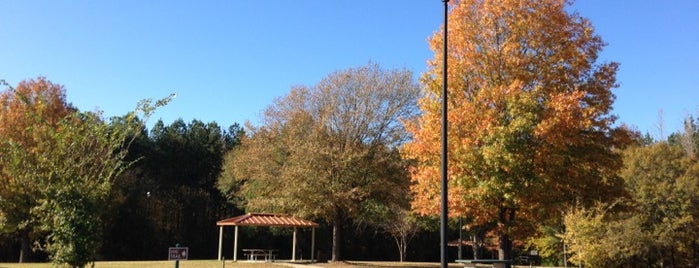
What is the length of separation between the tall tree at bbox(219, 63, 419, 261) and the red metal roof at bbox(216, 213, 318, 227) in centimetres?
57

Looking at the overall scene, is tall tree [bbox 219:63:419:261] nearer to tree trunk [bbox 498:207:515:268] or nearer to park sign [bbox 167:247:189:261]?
tree trunk [bbox 498:207:515:268]

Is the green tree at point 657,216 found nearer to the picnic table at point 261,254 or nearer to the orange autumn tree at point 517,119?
the orange autumn tree at point 517,119

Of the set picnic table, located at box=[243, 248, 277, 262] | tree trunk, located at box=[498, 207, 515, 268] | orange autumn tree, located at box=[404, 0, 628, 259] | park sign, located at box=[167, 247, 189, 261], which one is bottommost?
picnic table, located at box=[243, 248, 277, 262]

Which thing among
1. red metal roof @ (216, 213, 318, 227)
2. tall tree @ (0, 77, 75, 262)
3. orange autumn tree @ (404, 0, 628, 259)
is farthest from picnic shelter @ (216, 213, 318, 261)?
orange autumn tree @ (404, 0, 628, 259)

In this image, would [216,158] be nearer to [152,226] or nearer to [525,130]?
[152,226]

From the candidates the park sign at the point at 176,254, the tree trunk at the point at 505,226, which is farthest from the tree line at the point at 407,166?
the park sign at the point at 176,254

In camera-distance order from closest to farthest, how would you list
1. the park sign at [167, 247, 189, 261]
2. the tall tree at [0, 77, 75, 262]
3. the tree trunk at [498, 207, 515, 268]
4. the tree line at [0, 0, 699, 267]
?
the park sign at [167, 247, 189, 261] < the tree line at [0, 0, 699, 267] < the tree trunk at [498, 207, 515, 268] < the tall tree at [0, 77, 75, 262]

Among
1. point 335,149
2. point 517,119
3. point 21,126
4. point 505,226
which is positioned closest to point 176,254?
point 517,119

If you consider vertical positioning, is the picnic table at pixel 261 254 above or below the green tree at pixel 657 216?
below

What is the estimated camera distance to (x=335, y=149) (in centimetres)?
3203

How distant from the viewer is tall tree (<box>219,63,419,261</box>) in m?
31.8

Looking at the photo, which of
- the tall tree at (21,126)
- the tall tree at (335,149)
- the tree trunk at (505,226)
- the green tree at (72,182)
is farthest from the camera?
the tall tree at (335,149)

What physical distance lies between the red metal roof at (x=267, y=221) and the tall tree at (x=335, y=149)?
568 millimetres

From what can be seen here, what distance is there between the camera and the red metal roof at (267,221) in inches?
1294
